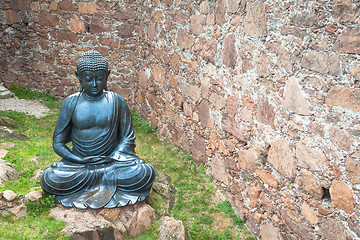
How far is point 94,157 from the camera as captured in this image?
4.62 metres

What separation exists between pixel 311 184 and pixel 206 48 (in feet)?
8.35

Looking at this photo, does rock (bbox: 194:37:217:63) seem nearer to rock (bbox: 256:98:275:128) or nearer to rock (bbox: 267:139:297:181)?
rock (bbox: 256:98:275:128)

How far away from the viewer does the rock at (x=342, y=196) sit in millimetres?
3517

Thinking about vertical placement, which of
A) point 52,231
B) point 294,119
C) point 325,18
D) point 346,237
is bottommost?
point 52,231

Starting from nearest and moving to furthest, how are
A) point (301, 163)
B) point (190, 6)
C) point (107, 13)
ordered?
1. point (301, 163)
2. point (190, 6)
3. point (107, 13)

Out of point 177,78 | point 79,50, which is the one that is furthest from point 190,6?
point 79,50

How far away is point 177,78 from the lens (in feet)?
21.9

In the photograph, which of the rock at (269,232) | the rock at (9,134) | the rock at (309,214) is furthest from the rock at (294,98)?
the rock at (9,134)

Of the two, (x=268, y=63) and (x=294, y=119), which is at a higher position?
(x=268, y=63)

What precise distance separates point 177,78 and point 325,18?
Result: 11.0 feet

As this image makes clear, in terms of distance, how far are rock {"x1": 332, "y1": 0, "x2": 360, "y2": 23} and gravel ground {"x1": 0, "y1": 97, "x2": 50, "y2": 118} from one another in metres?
5.93

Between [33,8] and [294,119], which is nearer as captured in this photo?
[294,119]

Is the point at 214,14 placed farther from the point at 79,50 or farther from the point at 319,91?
the point at 79,50

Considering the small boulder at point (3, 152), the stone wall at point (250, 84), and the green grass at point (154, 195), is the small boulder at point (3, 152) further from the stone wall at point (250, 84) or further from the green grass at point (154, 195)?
the stone wall at point (250, 84)
